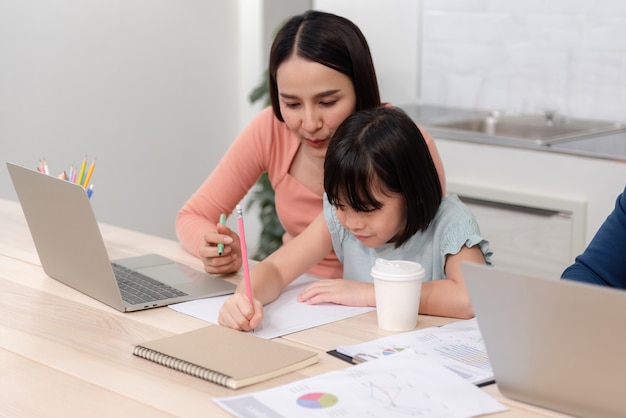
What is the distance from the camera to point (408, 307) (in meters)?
1.53

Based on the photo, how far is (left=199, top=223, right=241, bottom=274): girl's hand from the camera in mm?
1916

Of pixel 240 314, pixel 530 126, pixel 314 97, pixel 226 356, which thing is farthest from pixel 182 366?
pixel 530 126

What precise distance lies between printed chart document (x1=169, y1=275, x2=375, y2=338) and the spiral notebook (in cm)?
9

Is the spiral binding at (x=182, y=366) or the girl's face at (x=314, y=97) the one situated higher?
the girl's face at (x=314, y=97)

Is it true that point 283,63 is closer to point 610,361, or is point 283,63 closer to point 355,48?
point 355,48

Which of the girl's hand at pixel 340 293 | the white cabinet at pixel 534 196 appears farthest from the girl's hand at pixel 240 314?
the white cabinet at pixel 534 196

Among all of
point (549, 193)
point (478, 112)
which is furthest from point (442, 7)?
point (549, 193)

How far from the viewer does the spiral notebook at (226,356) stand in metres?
1.31

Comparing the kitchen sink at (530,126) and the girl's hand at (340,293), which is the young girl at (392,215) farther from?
the kitchen sink at (530,126)

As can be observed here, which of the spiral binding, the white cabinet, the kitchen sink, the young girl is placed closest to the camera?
the spiral binding

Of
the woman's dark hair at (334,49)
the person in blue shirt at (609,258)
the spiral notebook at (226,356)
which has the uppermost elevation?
the woman's dark hair at (334,49)

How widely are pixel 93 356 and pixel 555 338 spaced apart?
2.30 feet

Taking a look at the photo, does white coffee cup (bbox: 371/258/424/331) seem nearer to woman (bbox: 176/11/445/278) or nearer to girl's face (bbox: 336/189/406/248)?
girl's face (bbox: 336/189/406/248)

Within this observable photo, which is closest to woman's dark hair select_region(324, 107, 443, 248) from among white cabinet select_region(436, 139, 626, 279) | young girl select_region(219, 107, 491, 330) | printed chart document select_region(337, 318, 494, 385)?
young girl select_region(219, 107, 491, 330)
